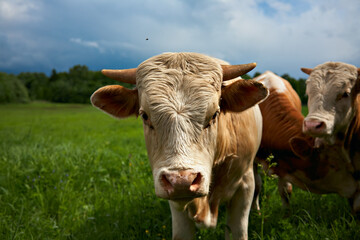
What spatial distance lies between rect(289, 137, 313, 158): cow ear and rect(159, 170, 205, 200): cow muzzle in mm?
2509

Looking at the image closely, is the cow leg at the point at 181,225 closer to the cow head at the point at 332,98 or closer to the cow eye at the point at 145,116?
the cow eye at the point at 145,116

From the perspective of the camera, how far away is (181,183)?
1669mm

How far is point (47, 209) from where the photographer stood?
4043mm

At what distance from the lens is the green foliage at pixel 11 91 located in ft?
81.8

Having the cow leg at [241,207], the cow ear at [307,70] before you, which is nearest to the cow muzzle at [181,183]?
the cow leg at [241,207]

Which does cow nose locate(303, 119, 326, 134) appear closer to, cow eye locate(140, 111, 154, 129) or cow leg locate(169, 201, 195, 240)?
cow leg locate(169, 201, 195, 240)

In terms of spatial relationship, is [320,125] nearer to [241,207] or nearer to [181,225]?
[241,207]

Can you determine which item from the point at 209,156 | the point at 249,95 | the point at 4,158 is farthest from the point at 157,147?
the point at 4,158

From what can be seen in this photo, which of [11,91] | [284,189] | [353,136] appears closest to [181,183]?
[284,189]

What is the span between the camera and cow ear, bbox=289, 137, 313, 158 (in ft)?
12.7

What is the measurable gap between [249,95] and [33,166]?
4.18 metres

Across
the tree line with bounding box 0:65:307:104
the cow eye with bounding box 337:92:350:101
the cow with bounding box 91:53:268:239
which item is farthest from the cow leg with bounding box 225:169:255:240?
the tree line with bounding box 0:65:307:104

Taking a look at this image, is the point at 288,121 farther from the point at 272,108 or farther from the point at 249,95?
the point at 249,95

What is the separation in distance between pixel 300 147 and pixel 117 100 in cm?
264
